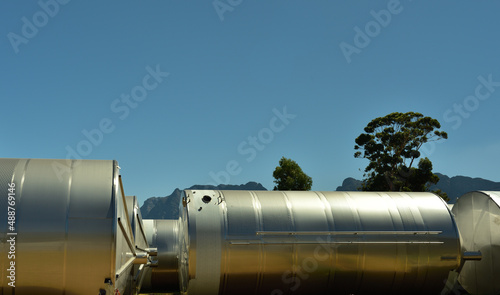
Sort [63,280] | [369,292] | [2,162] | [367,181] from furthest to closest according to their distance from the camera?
[367,181] → [369,292] → [2,162] → [63,280]

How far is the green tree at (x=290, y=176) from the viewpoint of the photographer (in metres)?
58.6

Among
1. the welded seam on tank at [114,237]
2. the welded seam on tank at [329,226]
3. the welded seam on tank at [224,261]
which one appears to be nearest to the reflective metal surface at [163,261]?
the welded seam on tank at [224,261]

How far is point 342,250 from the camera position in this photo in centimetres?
1667

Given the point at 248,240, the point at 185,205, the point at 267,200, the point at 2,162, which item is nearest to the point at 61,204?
the point at 2,162

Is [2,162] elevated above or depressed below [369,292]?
above

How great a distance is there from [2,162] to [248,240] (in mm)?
7958

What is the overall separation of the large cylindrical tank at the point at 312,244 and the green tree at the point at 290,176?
4014cm

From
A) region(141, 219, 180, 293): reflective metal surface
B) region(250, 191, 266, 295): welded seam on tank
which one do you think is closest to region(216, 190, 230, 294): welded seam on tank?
region(250, 191, 266, 295): welded seam on tank

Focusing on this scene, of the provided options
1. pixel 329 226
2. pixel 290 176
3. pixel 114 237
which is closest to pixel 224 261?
pixel 329 226

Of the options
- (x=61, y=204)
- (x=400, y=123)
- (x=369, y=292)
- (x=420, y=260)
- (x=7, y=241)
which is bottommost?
(x=369, y=292)

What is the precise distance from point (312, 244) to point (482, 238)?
7.45m

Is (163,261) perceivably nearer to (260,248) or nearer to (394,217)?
(260,248)

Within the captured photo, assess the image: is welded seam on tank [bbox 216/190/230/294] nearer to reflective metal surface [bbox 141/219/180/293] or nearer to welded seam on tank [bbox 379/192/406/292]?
welded seam on tank [bbox 379/192/406/292]

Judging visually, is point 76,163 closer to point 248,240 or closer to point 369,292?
point 248,240
